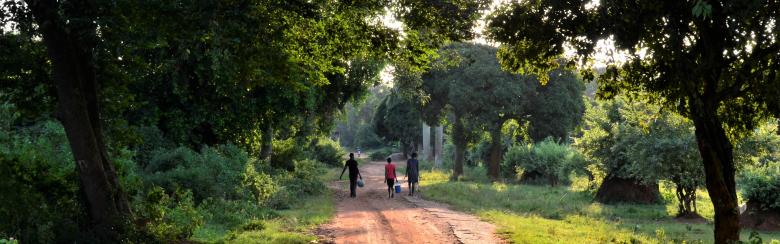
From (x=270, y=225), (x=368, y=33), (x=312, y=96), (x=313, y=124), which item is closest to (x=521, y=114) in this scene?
(x=313, y=124)

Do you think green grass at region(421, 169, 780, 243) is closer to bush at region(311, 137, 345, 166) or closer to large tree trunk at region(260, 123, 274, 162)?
large tree trunk at region(260, 123, 274, 162)

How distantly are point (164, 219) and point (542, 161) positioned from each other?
28.5 metres

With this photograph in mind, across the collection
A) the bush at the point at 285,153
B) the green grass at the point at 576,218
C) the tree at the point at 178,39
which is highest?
the tree at the point at 178,39

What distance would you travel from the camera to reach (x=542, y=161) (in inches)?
1469

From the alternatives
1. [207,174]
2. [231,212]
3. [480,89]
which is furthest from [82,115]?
[480,89]

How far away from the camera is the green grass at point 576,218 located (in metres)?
14.2

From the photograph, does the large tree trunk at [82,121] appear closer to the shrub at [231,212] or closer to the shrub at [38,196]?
the shrub at [38,196]

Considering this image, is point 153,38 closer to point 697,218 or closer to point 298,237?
point 298,237

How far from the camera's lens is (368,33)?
36.1 ft

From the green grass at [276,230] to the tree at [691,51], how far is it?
566 centimetres

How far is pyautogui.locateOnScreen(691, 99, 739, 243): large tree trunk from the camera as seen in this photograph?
973 cm

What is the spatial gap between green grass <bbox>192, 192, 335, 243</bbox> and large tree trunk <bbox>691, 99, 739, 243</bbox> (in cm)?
724

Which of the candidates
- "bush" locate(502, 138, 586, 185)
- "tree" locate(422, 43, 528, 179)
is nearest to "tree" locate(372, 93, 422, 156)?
"tree" locate(422, 43, 528, 179)

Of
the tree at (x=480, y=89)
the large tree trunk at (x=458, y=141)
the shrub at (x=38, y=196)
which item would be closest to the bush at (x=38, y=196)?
the shrub at (x=38, y=196)
